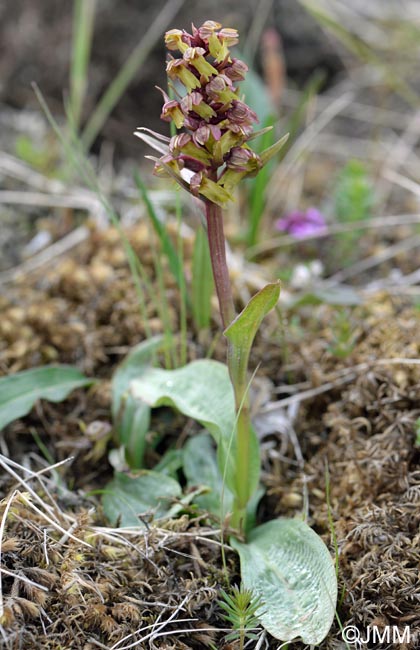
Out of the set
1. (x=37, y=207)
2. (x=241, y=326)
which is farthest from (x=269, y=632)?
(x=37, y=207)

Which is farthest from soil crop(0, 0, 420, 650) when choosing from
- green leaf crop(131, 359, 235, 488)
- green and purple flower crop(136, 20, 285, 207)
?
green and purple flower crop(136, 20, 285, 207)

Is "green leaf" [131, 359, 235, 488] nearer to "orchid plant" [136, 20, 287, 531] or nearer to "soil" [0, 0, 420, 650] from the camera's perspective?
"soil" [0, 0, 420, 650]

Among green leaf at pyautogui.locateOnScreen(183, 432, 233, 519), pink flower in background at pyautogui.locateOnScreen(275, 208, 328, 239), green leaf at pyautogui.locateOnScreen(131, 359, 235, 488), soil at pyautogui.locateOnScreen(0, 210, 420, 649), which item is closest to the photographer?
soil at pyautogui.locateOnScreen(0, 210, 420, 649)

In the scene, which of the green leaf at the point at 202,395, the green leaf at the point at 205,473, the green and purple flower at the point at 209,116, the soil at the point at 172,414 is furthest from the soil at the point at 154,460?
the green and purple flower at the point at 209,116

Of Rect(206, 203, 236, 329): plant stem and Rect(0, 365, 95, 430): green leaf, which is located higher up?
Rect(206, 203, 236, 329): plant stem

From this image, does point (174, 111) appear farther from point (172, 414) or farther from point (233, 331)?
point (172, 414)

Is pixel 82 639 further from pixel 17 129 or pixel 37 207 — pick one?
pixel 17 129

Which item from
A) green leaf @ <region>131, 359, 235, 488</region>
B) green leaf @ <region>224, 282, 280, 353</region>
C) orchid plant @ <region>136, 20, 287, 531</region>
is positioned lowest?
green leaf @ <region>131, 359, 235, 488</region>
